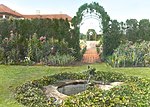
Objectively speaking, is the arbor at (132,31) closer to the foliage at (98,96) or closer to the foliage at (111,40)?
the foliage at (111,40)

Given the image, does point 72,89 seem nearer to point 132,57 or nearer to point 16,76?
point 16,76

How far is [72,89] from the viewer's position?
10227 mm

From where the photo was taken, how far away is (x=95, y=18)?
1878 centimetres

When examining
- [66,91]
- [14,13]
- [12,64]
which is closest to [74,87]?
[66,91]

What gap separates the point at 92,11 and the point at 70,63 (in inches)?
154

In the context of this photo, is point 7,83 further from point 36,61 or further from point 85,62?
point 85,62

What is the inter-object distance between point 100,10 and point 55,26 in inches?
105

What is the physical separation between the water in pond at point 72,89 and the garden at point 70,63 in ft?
0.35

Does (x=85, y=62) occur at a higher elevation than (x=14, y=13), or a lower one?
lower

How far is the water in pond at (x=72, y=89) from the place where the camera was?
10050 mm

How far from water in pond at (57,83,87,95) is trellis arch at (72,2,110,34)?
26.4ft

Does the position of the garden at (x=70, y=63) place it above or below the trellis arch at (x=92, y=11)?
below

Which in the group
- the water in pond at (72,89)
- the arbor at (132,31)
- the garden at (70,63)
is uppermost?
the arbor at (132,31)

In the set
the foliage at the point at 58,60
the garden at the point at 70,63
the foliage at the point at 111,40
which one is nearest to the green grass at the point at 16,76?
the garden at the point at 70,63
